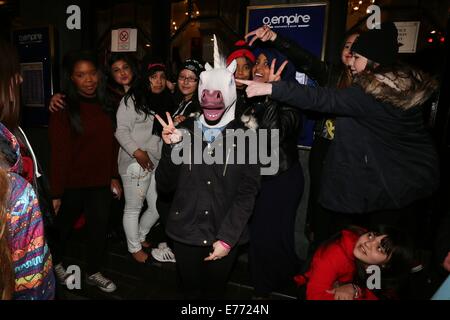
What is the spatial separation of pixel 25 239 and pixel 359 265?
1864mm

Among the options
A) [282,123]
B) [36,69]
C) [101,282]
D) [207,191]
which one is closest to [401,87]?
[282,123]

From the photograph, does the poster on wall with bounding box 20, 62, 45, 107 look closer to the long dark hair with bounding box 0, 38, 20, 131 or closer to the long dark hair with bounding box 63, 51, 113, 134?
the long dark hair with bounding box 63, 51, 113, 134

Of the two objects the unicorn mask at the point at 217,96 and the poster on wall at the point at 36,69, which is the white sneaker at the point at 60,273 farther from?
the poster on wall at the point at 36,69

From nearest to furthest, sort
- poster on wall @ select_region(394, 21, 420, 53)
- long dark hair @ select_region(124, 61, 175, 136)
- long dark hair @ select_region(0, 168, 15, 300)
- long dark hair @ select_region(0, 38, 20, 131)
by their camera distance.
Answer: long dark hair @ select_region(0, 168, 15, 300) < long dark hair @ select_region(0, 38, 20, 131) < long dark hair @ select_region(124, 61, 175, 136) < poster on wall @ select_region(394, 21, 420, 53)

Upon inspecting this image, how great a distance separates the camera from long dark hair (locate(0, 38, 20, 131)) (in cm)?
134

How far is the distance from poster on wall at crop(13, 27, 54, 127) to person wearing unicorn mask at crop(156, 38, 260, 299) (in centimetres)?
330

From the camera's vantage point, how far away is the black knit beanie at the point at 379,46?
1907 millimetres

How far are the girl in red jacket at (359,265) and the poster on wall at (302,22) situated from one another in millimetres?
1258

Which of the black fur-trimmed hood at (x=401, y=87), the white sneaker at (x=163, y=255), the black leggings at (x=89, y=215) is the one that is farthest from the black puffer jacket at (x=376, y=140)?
the black leggings at (x=89, y=215)

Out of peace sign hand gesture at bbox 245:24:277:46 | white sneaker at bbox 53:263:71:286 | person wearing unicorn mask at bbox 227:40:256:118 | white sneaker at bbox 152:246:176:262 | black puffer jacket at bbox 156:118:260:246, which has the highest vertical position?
peace sign hand gesture at bbox 245:24:277:46

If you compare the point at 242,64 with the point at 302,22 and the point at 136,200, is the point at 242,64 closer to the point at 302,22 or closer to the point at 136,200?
the point at 302,22

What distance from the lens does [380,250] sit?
2.00m

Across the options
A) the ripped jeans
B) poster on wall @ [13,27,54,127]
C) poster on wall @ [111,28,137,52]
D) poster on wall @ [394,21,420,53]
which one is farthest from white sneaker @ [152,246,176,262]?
poster on wall @ [394,21,420,53]
